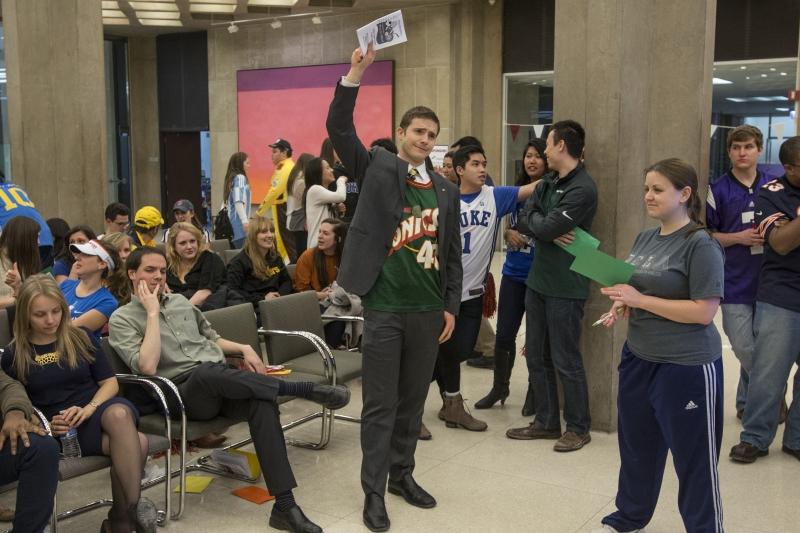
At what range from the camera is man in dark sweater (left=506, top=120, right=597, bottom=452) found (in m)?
4.41

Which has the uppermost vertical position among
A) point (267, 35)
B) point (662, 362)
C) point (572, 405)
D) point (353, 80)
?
point (267, 35)

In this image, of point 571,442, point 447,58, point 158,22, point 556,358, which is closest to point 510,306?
point 556,358

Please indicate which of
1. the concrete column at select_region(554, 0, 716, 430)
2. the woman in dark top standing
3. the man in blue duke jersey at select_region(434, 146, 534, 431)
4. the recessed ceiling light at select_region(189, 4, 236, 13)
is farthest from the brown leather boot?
the recessed ceiling light at select_region(189, 4, 236, 13)

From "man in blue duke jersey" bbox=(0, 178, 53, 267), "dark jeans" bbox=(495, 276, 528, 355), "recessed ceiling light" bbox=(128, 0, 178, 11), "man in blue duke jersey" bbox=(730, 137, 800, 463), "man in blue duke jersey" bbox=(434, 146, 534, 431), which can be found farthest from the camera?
"recessed ceiling light" bbox=(128, 0, 178, 11)

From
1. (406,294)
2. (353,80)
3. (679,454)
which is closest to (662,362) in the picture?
(679,454)

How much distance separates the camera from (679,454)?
2.96m

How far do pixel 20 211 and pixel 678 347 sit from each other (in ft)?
13.6

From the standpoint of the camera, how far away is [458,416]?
4859 mm

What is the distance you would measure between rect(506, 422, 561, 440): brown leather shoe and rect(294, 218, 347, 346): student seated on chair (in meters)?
1.72

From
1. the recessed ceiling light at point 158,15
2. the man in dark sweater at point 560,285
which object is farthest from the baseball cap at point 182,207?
the recessed ceiling light at point 158,15

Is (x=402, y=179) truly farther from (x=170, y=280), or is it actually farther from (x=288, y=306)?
(x=170, y=280)

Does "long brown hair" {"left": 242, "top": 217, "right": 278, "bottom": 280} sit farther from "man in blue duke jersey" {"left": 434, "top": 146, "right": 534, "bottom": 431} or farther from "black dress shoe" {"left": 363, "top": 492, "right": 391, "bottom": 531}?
"black dress shoe" {"left": 363, "top": 492, "right": 391, "bottom": 531}

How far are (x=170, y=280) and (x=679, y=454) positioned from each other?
11.6 ft

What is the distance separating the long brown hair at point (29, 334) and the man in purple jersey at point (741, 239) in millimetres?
3298
